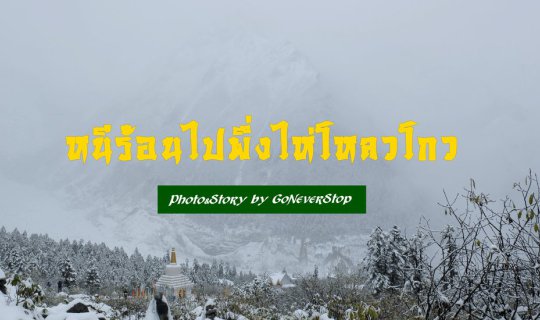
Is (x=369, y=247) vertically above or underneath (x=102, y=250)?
above

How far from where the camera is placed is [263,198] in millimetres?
22703

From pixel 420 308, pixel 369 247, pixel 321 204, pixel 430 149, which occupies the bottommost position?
pixel 369 247

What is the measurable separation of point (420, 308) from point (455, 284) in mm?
645

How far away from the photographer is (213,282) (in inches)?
3706

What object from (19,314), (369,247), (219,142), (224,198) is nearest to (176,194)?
(224,198)

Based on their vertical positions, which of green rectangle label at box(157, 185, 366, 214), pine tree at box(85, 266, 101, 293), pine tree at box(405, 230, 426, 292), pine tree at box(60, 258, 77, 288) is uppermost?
green rectangle label at box(157, 185, 366, 214)

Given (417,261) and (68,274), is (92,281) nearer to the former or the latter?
(68,274)

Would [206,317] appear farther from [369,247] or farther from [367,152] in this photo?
[367,152]

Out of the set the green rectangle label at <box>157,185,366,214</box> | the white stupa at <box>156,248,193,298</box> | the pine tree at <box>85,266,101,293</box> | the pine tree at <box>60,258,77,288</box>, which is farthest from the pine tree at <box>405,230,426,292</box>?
the pine tree at <box>85,266,101,293</box>

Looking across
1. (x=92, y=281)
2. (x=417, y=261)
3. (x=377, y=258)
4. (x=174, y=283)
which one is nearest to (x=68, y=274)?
(x=92, y=281)

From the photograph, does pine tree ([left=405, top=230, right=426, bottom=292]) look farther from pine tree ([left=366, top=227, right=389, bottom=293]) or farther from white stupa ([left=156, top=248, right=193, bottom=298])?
white stupa ([left=156, top=248, right=193, bottom=298])

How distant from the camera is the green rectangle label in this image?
2212 centimetres

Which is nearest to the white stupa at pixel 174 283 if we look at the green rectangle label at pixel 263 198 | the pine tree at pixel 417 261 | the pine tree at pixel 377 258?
the pine tree at pixel 377 258

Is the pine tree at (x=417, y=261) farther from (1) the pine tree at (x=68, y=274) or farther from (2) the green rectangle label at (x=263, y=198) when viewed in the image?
(1) the pine tree at (x=68, y=274)
